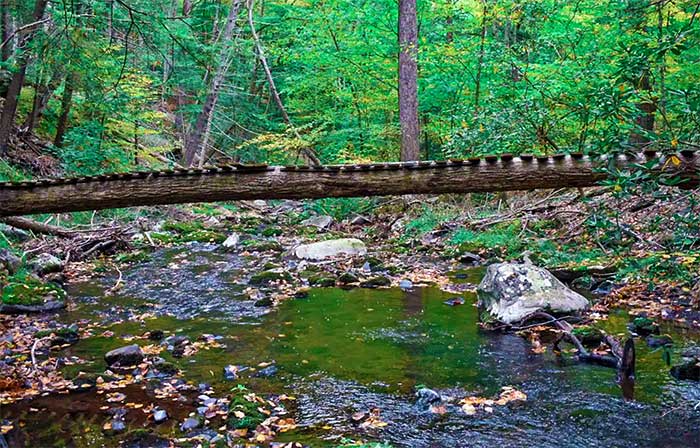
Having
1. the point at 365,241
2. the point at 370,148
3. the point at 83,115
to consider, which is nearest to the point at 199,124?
the point at 83,115

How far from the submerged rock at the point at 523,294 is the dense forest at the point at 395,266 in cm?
4

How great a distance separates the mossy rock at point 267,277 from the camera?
959 cm

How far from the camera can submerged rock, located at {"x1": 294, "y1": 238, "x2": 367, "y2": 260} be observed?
1164cm

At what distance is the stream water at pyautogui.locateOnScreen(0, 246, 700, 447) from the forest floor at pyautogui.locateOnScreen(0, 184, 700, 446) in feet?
0.90

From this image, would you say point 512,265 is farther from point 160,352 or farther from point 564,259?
point 160,352

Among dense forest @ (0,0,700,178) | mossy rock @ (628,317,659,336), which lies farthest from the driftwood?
dense forest @ (0,0,700,178)

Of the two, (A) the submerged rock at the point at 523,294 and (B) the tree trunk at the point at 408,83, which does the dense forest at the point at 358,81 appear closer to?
(B) the tree trunk at the point at 408,83

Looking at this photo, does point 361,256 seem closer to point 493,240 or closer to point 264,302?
point 493,240

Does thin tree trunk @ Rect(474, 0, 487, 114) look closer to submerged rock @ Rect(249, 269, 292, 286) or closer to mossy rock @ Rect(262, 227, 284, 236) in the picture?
mossy rock @ Rect(262, 227, 284, 236)

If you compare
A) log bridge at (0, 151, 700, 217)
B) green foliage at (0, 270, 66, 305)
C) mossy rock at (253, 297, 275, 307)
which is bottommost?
mossy rock at (253, 297, 275, 307)

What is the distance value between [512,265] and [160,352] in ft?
14.0

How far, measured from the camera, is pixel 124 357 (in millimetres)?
5855

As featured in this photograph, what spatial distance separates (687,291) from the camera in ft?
23.6

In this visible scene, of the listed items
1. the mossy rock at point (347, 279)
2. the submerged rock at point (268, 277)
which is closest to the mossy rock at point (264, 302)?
the submerged rock at point (268, 277)
